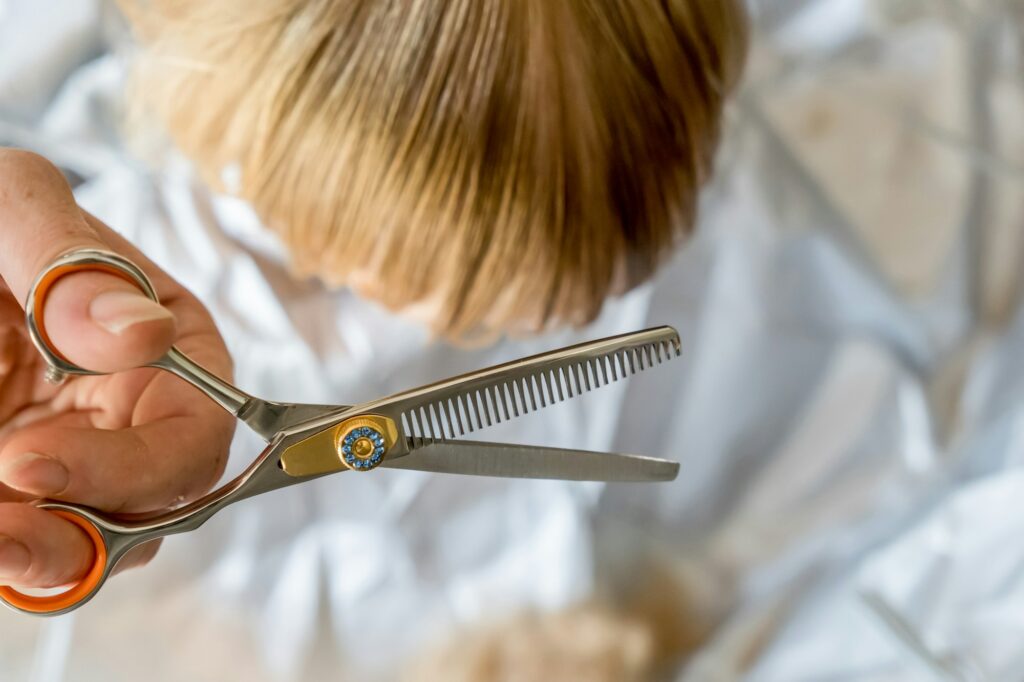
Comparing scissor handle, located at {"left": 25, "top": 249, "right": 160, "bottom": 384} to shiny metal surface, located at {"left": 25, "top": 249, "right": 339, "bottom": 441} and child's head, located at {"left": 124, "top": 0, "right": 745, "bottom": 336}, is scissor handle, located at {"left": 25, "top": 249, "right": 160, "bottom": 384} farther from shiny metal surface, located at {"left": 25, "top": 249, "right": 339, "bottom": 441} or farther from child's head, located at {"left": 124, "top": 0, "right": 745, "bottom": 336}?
child's head, located at {"left": 124, "top": 0, "right": 745, "bottom": 336}

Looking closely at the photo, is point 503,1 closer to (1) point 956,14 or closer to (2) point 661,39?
(2) point 661,39

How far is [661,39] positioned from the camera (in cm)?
68

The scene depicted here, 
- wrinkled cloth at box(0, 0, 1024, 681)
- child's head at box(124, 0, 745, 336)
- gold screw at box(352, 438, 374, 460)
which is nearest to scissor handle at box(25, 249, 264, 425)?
gold screw at box(352, 438, 374, 460)

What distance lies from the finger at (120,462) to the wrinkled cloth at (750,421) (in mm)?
333

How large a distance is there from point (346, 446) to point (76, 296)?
6.3 inches

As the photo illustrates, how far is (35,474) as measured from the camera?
0.42m

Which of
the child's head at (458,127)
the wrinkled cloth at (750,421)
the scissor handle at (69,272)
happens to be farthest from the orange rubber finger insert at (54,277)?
the wrinkled cloth at (750,421)

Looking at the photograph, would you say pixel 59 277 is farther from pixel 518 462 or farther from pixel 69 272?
pixel 518 462

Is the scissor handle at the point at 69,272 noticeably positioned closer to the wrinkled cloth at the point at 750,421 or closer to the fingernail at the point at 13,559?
the fingernail at the point at 13,559

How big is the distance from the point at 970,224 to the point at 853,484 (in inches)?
10.7

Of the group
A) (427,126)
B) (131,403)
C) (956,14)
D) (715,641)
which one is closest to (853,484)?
(715,641)

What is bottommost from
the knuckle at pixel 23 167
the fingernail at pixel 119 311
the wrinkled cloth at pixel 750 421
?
the wrinkled cloth at pixel 750 421

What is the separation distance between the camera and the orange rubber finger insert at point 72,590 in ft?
1.40

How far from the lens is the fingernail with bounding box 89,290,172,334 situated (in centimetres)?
38
